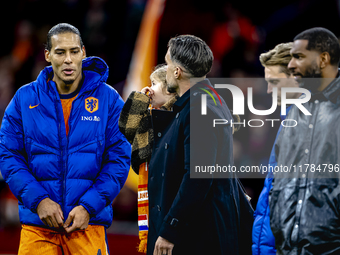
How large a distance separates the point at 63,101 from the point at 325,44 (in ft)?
5.02

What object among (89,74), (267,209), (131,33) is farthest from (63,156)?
(131,33)

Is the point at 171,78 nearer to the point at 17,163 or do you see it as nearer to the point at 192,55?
the point at 192,55

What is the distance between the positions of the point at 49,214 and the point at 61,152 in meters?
0.35

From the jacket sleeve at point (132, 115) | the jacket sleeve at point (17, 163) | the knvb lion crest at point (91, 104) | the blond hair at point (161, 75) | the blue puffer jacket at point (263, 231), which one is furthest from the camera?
the blond hair at point (161, 75)

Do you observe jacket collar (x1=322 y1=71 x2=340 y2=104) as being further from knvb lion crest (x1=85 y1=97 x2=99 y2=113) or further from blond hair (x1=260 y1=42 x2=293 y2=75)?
knvb lion crest (x1=85 y1=97 x2=99 y2=113)

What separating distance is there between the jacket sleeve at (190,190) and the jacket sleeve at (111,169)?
1.82 ft

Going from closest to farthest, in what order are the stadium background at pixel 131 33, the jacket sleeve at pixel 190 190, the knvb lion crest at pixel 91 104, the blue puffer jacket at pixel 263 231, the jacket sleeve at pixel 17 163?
the jacket sleeve at pixel 190 190, the blue puffer jacket at pixel 263 231, the jacket sleeve at pixel 17 163, the knvb lion crest at pixel 91 104, the stadium background at pixel 131 33

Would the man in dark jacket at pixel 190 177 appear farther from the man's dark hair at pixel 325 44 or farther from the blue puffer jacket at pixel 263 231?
the man's dark hair at pixel 325 44

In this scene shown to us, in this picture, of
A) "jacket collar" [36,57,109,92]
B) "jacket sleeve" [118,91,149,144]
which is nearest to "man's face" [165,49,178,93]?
"jacket sleeve" [118,91,149,144]

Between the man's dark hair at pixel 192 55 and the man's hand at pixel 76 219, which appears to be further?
the man's hand at pixel 76 219

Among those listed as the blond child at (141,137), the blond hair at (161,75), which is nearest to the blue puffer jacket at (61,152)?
the blond child at (141,137)

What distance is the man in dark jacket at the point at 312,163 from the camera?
1821 millimetres

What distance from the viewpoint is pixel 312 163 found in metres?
1.90

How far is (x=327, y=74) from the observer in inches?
76.7
